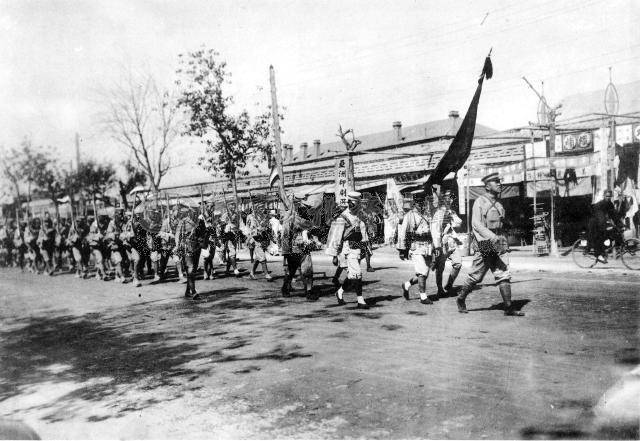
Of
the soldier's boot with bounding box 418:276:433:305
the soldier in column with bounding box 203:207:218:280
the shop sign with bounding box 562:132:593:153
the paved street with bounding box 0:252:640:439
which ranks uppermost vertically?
the shop sign with bounding box 562:132:593:153

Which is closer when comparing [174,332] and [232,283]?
[174,332]

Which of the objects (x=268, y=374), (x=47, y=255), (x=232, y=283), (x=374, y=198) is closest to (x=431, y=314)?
(x=268, y=374)

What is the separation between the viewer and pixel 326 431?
12.5ft

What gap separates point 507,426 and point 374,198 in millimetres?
23281

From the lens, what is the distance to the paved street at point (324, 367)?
13.2ft

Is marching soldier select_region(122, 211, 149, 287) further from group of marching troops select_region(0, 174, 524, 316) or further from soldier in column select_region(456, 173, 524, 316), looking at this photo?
soldier in column select_region(456, 173, 524, 316)

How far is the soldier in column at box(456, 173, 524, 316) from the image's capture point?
7.43m

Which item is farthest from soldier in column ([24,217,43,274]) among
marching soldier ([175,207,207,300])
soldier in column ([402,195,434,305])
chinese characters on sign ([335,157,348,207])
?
soldier in column ([402,195,434,305])

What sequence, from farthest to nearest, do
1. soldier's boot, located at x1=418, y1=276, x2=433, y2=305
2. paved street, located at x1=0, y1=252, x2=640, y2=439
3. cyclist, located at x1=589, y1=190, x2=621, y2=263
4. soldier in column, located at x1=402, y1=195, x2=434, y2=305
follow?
cyclist, located at x1=589, y1=190, x2=621, y2=263 → soldier in column, located at x1=402, y1=195, x2=434, y2=305 → soldier's boot, located at x1=418, y1=276, x2=433, y2=305 → paved street, located at x1=0, y1=252, x2=640, y2=439

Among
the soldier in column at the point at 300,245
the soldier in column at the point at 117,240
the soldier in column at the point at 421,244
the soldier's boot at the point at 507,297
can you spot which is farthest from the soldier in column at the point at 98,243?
the soldier's boot at the point at 507,297

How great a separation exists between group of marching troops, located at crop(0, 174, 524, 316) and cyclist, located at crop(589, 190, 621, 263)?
3.66 metres

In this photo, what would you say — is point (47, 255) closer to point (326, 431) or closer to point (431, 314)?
point (431, 314)

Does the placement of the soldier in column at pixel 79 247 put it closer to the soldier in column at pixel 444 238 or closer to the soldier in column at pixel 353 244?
the soldier in column at pixel 353 244

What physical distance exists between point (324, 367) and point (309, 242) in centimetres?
470
